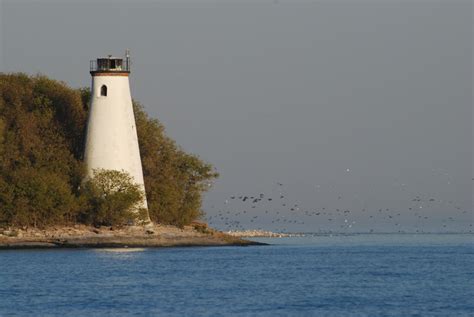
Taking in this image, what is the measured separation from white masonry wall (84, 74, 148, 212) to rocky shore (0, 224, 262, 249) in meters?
3.92

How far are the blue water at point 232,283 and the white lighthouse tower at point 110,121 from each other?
22.7 ft

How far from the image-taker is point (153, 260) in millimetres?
76250

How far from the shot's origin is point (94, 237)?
85.0 m

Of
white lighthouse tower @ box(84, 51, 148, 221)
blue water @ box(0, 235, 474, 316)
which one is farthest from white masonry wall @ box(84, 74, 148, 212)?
blue water @ box(0, 235, 474, 316)

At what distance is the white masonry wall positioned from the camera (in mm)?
86438

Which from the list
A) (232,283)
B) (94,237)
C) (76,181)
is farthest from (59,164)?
(232,283)

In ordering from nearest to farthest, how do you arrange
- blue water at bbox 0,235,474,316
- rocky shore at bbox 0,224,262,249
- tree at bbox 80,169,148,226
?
blue water at bbox 0,235,474,316
rocky shore at bbox 0,224,262,249
tree at bbox 80,169,148,226

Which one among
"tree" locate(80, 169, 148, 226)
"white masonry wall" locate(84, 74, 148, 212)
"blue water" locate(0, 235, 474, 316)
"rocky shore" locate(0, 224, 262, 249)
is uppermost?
"white masonry wall" locate(84, 74, 148, 212)

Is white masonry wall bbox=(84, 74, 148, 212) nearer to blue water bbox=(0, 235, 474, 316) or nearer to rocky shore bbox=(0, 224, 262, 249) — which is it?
rocky shore bbox=(0, 224, 262, 249)

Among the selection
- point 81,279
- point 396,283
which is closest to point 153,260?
point 81,279

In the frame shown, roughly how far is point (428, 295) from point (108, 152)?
113 feet

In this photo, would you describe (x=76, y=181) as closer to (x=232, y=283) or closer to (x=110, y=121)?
(x=110, y=121)

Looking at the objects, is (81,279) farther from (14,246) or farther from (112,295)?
(14,246)

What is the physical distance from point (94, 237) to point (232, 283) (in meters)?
24.3
